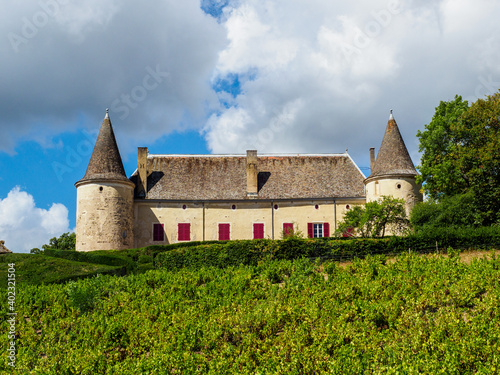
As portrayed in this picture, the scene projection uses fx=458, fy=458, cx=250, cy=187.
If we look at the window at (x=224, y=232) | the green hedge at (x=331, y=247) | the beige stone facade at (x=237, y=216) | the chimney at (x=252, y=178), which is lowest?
the green hedge at (x=331, y=247)

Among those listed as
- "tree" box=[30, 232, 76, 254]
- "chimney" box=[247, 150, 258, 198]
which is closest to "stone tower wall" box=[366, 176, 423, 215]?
"chimney" box=[247, 150, 258, 198]

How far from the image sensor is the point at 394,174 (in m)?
31.6

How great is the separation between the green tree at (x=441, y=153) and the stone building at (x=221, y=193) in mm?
2494

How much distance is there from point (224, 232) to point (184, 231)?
299 cm

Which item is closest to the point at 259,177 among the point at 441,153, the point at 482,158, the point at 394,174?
the point at 394,174

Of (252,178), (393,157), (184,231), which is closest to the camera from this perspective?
(393,157)

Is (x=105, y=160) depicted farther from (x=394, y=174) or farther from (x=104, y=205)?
(x=394, y=174)

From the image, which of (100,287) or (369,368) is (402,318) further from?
(100,287)

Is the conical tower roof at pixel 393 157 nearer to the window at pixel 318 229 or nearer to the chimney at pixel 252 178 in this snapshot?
the window at pixel 318 229

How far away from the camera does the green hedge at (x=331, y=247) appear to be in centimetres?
2055

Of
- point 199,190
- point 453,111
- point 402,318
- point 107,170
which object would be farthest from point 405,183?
point 402,318

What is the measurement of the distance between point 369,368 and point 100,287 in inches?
391

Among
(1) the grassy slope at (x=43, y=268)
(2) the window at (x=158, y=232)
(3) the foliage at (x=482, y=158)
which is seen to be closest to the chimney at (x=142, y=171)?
(2) the window at (x=158, y=232)

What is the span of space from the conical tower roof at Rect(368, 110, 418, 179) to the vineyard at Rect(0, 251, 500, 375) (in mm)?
17211
